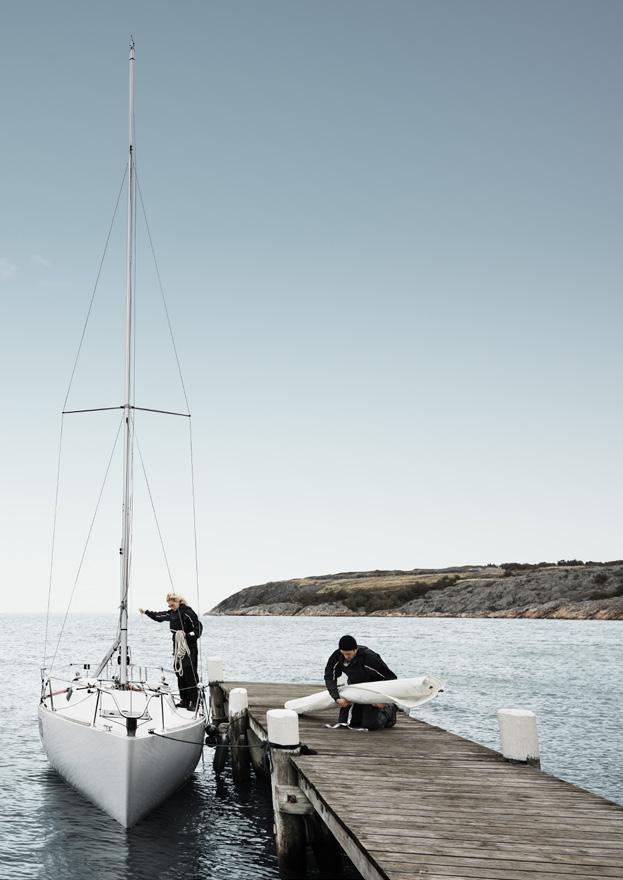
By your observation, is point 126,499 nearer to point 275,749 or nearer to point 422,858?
point 275,749

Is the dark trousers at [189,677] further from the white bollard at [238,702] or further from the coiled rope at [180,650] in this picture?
the white bollard at [238,702]

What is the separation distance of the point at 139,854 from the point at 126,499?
7.19m

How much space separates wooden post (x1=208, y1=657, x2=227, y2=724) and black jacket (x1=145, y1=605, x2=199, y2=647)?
18.4 ft

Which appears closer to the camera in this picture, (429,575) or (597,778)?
(597,778)

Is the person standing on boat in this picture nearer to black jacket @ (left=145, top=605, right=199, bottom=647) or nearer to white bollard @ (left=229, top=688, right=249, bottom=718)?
black jacket @ (left=145, top=605, right=199, bottom=647)

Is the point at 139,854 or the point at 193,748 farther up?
the point at 193,748

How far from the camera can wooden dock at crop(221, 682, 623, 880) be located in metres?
6.29

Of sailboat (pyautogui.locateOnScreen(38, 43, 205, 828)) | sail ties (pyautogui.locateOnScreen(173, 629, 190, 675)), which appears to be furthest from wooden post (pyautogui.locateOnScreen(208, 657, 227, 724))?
sail ties (pyautogui.locateOnScreen(173, 629, 190, 675))

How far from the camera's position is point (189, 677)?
674 inches

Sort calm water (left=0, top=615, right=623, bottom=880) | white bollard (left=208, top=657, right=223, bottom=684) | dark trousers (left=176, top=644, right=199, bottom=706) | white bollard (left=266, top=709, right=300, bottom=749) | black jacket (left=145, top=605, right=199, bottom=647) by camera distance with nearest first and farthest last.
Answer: white bollard (left=266, top=709, right=300, bottom=749) < calm water (left=0, top=615, right=623, bottom=880) < dark trousers (left=176, top=644, right=199, bottom=706) < black jacket (left=145, top=605, right=199, bottom=647) < white bollard (left=208, top=657, right=223, bottom=684)

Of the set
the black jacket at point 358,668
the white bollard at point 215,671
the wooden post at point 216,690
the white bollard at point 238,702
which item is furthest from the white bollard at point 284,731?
the white bollard at point 215,671

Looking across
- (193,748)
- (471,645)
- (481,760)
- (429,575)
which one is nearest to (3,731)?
(193,748)

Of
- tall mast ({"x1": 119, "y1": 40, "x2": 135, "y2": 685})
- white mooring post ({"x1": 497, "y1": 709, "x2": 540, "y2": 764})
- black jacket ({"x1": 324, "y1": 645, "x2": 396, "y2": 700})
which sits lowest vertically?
white mooring post ({"x1": 497, "y1": 709, "x2": 540, "y2": 764})

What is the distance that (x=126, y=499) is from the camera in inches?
637
